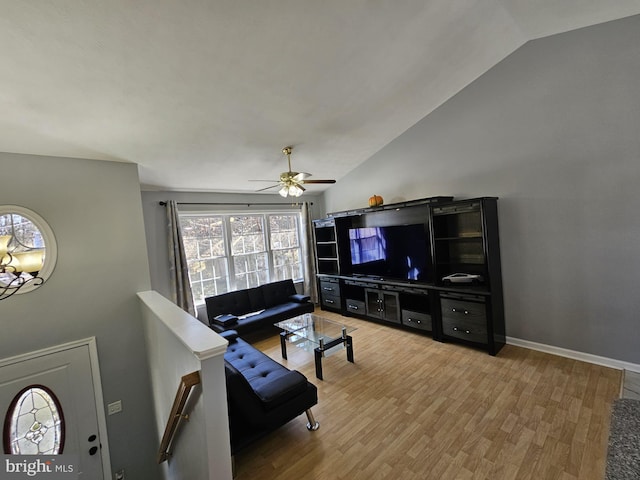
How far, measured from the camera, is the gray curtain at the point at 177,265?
4070 millimetres

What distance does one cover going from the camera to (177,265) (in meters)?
4.10

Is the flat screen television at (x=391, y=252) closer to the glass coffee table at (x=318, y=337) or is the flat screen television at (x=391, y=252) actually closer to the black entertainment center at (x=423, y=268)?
the black entertainment center at (x=423, y=268)

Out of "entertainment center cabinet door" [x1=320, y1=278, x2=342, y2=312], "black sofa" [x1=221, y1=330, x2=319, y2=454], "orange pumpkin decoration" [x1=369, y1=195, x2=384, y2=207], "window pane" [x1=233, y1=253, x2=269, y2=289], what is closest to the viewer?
"black sofa" [x1=221, y1=330, x2=319, y2=454]

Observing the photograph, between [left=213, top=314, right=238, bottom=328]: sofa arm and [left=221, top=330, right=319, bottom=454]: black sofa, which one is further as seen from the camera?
[left=213, top=314, right=238, bottom=328]: sofa arm

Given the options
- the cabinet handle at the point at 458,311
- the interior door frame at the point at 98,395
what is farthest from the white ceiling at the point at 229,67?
the cabinet handle at the point at 458,311

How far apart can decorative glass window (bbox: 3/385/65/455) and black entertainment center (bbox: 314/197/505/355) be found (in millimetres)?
3961

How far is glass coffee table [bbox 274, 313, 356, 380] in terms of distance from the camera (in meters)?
3.08

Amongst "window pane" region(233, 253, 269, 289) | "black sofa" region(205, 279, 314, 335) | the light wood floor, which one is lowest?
the light wood floor

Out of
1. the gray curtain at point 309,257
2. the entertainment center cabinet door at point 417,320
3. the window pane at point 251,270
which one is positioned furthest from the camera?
the gray curtain at point 309,257

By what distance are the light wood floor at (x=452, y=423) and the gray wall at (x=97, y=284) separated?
1903 millimetres

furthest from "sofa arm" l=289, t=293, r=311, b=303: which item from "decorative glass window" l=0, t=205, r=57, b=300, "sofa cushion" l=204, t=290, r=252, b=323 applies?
"decorative glass window" l=0, t=205, r=57, b=300

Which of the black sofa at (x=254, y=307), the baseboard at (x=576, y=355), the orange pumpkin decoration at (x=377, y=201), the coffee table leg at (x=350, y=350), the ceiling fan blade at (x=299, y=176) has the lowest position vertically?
the baseboard at (x=576, y=355)

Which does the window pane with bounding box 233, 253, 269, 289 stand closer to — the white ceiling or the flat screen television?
the flat screen television

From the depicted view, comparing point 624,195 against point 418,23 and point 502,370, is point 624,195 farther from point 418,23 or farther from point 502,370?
point 418,23
